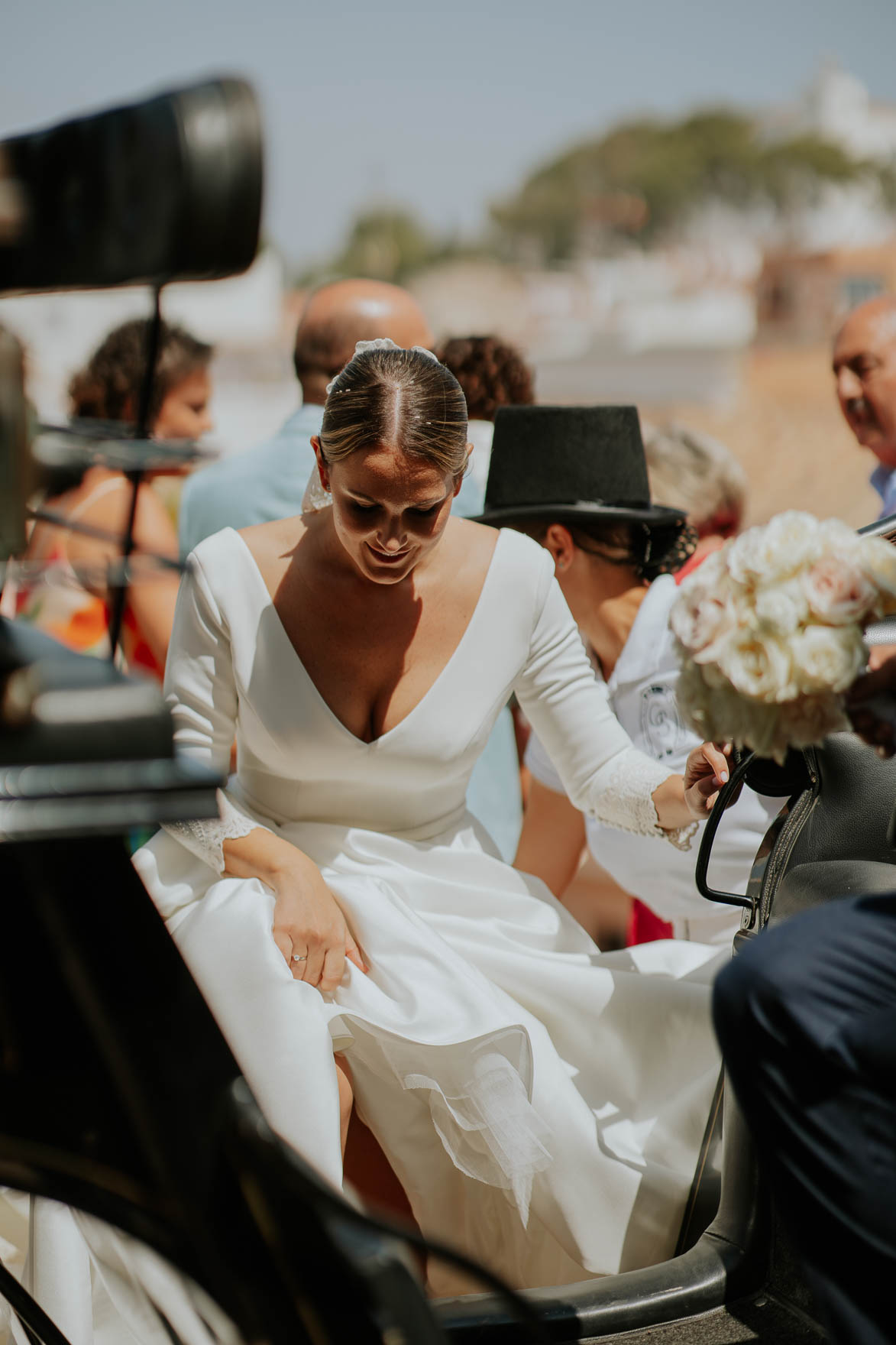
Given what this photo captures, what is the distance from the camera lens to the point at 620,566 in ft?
9.48

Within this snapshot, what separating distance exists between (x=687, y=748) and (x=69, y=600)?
4.78ft

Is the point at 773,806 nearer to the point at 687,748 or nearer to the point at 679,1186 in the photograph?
the point at 687,748

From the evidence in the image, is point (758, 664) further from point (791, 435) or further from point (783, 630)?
point (791, 435)

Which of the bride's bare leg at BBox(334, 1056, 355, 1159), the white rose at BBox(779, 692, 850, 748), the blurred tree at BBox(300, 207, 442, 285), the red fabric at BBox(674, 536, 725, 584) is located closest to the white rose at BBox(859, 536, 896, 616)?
the white rose at BBox(779, 692, 850, 748)

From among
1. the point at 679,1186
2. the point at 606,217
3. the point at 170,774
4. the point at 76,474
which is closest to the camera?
the point at 170,774

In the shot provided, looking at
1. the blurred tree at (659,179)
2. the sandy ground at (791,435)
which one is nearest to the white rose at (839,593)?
the sandy ground at (791,435)

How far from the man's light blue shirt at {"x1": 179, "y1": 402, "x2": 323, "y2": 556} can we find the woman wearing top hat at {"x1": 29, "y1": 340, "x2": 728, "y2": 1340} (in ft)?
2.11

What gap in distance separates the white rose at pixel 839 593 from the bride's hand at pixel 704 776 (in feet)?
2.29

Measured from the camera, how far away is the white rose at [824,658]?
141 cm

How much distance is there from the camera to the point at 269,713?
7.38 feet

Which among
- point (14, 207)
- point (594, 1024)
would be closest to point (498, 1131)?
point (594, 1024)

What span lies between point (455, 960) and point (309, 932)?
0.24 metres

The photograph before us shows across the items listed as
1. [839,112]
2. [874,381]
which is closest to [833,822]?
[874,381]

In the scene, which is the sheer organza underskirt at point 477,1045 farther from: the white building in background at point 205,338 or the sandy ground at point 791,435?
the sandy ground at point 791,435
